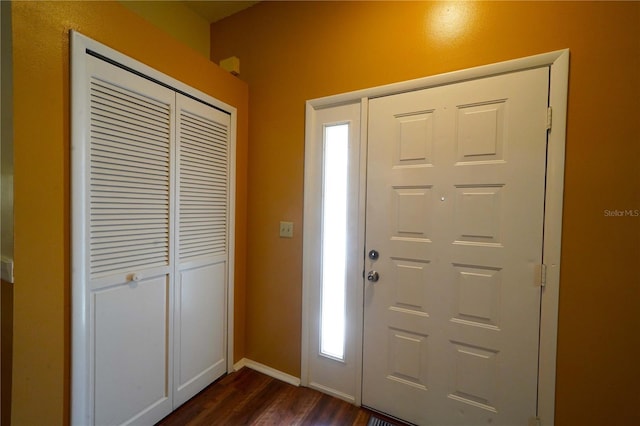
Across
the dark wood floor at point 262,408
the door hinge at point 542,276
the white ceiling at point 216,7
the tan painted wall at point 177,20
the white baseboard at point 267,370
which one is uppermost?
the white ceiling at point 216,7

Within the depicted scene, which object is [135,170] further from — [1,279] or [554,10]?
[554,10]

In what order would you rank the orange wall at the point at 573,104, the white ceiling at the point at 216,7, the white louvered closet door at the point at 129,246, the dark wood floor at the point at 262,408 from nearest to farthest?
the orange wall at the point at 573,104, the white louvered closet door at the point at 129,246, the dark wood floor at the point at 262,408, the white ceiling at the point at 216,7

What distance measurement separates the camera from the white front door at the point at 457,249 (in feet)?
4.23

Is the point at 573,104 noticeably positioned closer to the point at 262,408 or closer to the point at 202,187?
the point at 202,187

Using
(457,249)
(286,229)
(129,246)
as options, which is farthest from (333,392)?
(129,246)

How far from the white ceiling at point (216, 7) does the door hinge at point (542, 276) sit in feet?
8.68

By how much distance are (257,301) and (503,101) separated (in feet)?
6.86

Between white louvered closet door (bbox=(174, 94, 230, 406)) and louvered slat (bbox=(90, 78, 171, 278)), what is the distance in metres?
0.12

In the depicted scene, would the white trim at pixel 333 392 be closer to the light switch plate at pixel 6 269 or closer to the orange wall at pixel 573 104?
the orange wall at pixel 573 104

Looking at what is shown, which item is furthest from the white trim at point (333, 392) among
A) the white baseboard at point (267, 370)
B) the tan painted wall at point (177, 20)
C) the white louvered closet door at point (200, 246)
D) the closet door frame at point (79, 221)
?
the tan painted wall at point (177, 20)

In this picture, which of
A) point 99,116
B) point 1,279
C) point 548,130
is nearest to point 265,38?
point 99,116

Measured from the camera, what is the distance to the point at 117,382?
1.33 meters

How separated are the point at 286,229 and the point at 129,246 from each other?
95 centimetres

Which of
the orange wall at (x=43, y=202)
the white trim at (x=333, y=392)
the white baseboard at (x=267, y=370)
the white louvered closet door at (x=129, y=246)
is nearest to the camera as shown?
the orange wall at (x=43, y=202)
